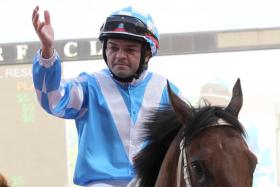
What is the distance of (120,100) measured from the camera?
269 cm

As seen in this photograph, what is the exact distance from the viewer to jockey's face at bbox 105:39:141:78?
2.64 m

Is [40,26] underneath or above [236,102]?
above

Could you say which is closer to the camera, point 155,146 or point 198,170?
point 198,170

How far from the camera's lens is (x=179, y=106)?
2123 mm

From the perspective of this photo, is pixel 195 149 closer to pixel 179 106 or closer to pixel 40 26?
pixel 179 106

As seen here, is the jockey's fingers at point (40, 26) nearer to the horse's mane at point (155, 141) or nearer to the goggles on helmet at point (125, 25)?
the goggles on helmet at point (125, 25)

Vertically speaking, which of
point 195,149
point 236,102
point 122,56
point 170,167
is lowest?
point 170,167

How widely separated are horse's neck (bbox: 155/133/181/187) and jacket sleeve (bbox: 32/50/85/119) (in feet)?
2.00

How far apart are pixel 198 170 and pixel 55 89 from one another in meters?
0.87

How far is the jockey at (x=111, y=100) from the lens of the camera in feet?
8.45

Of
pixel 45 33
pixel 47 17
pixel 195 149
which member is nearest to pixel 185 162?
pixel 195 149

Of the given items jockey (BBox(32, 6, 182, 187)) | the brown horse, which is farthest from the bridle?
jockey (BBox(32, 6, 182, 187))

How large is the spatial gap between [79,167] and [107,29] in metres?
0.67

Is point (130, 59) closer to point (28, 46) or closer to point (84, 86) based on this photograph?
point (84, 86)
